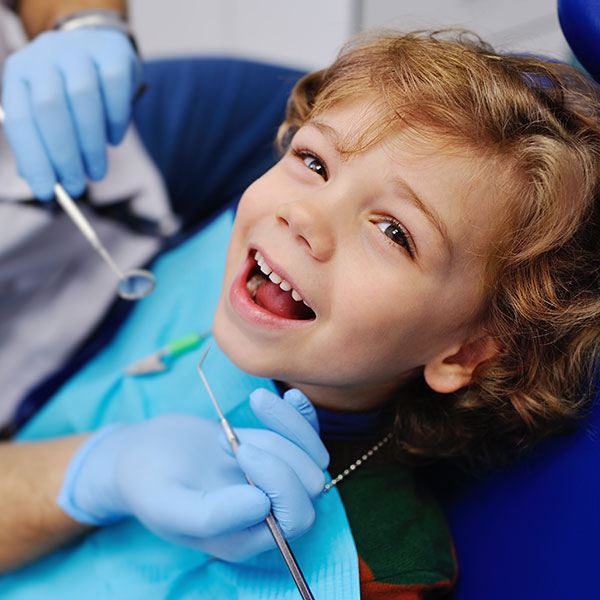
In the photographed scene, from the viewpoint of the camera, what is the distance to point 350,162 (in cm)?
75

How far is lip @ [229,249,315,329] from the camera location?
760mm

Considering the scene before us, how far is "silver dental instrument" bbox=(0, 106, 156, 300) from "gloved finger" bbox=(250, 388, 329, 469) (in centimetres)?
35

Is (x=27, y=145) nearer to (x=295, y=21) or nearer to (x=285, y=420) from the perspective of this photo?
(x=285, y=420)

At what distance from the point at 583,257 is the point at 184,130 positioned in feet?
Answer: 2.84

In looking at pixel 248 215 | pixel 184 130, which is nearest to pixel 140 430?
pixel 248 215

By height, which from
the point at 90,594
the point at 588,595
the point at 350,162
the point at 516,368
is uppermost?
the point at 350,162

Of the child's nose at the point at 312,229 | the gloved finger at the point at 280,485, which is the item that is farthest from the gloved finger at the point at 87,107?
Result: the gloved finger at the point at 280,485

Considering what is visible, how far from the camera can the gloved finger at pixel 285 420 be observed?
745mm

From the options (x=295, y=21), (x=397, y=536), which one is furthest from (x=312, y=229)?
(x=295, y=21)

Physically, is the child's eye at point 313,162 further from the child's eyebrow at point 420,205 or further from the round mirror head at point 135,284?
the round mirror head at point 135,284

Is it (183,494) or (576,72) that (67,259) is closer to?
(183,494)

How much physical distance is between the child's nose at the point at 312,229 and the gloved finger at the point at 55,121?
0.48m

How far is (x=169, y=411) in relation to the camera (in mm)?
1025

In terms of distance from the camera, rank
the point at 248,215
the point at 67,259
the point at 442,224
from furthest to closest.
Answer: the point at 67,259 → the point at 248,215 → the point at 442,224
